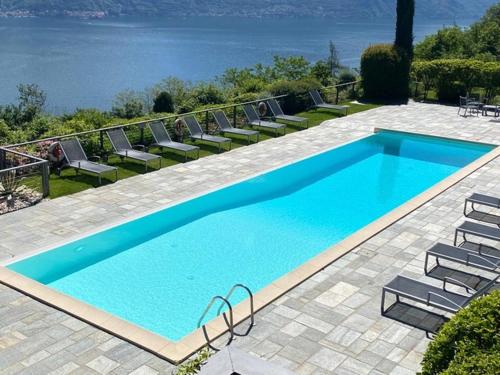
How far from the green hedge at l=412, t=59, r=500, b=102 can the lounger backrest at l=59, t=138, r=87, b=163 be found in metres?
16.7

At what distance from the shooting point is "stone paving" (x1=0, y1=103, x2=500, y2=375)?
21.6ft

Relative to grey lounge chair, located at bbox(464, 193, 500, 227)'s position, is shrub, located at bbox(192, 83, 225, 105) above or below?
above

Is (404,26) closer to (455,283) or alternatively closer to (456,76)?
(456,76)

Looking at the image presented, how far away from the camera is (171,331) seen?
802 centimetres

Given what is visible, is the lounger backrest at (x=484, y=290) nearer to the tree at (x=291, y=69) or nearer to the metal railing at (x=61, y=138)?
the metal railing at (x=61, y=138)

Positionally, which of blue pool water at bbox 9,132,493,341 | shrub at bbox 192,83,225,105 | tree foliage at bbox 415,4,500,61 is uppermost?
tree foliage at bbox 415,4,500,61

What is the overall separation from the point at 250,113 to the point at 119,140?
5.55m

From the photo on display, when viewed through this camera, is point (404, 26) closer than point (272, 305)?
No

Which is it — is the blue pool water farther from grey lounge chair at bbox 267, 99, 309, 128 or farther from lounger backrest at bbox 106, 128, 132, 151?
lounger backrest at bbox 106, 128, 132, 151

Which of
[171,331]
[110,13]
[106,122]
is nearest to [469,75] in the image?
[106,122]

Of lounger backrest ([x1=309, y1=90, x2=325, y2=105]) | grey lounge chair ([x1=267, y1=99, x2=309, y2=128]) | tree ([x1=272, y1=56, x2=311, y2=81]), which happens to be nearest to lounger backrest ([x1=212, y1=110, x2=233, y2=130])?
grey lounge chair ([x1=267, y1=99, x2=309, y2=128])

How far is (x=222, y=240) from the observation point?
11266 millimetres

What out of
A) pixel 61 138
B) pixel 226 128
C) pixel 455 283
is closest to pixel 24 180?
pixel 61 138

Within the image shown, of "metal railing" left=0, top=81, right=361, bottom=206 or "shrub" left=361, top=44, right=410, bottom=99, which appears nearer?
"metal railing" left=0, top=81, right=361, bottom=206
